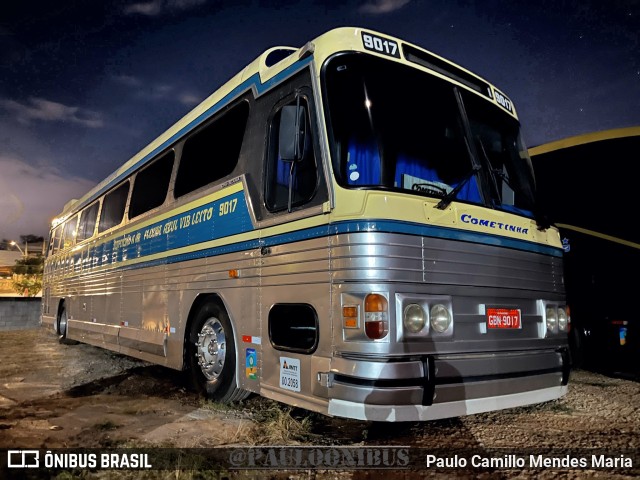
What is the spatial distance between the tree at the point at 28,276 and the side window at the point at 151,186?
24850 millimetres

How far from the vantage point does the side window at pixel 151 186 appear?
22.0 feet

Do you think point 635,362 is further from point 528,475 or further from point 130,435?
point 130,435

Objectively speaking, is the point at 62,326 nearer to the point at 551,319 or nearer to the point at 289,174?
the point at 289,174

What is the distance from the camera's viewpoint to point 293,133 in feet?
12.3

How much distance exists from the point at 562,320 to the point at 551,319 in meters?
0.23

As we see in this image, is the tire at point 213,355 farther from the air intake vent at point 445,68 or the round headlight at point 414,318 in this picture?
the air intake vent at point 445,68

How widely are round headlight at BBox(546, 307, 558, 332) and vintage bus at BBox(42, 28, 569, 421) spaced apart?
27 millimetres

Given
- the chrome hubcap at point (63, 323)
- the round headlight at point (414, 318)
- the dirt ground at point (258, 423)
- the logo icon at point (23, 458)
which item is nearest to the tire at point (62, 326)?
the chrome hubcap at point (63, 323)

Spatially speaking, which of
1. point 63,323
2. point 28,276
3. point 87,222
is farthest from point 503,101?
point 28,276

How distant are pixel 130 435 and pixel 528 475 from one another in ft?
10.4

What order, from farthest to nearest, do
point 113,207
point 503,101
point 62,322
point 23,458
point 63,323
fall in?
point 62,322 < point 63,323 < point 113,207 < point 503,101 < point 23,458

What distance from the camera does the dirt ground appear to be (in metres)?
3.88

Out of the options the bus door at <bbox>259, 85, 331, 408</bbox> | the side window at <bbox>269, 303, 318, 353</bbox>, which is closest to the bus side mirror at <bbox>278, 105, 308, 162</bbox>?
the bus door at <bbox>259, 85, 331, 408</bbox>

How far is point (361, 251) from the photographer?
3.33 m
